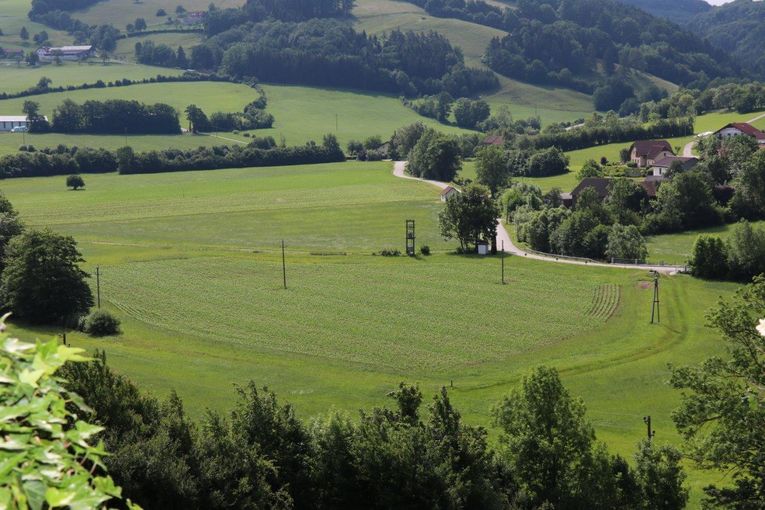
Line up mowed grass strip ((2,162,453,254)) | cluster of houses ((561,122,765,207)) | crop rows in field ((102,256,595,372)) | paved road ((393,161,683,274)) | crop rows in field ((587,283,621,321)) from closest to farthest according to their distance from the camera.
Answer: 1. crop rows in field ((102,256,595,372))
2. crop rows in field ((587,283,621,321))
3. paved road ((393,161,683,274))
4. mowed grass strip ((2,162,453,254))
5. cluster of houses ((561,122,765,207))

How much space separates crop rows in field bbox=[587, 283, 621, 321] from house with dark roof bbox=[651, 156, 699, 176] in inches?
2007

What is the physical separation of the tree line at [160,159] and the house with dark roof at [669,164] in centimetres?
6924

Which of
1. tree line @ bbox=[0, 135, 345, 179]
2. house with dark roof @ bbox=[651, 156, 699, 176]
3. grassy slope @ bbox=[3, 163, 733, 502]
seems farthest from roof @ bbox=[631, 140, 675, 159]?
tree line @ bbox=[0, 135, 345, 179]

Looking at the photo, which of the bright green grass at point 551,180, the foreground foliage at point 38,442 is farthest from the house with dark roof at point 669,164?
the foreground foliage at point 38,442

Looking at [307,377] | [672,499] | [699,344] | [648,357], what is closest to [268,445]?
[672,499]

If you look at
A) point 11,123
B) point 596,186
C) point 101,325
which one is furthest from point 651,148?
point 11,123

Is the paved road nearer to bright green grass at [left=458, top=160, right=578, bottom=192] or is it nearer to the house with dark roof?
bright green grass at [left=458, top=160, right=578, bottom=192]

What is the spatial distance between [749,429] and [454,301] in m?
45.8

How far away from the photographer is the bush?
6112 centimetres

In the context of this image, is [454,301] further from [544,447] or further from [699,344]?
[544,447]

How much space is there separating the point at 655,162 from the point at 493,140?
50.6m

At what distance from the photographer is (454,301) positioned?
232 ft

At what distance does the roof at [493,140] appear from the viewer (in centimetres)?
17107

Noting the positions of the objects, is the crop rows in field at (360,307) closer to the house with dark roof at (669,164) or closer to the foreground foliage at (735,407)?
the foreground foliage at (735,407)
